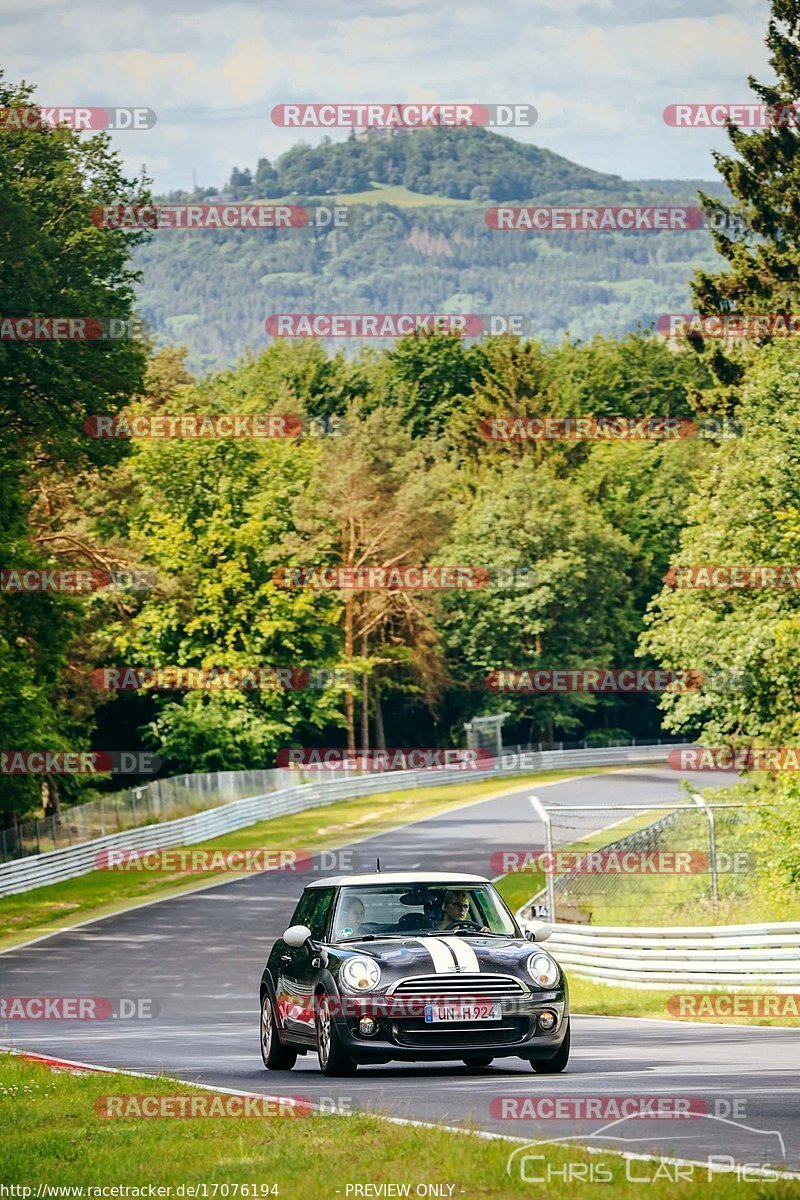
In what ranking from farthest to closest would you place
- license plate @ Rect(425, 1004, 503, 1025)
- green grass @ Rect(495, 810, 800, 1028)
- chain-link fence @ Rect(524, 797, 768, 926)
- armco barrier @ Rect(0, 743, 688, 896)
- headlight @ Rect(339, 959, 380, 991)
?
armco barrier @ Rect(0, 743, 688, 896), chain-link fence @ Rect(524, 797, 768, 926), green grass @ Rect(495, 810, 800, 1028), headlight @ Rect(339, 959, 380, 991), license plate @ Rect(425, 1004, 503, 1025)

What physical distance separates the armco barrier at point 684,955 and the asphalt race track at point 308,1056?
1.48m

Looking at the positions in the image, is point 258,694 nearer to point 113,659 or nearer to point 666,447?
point 113,659

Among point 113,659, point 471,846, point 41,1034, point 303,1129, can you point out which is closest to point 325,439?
point 113,659

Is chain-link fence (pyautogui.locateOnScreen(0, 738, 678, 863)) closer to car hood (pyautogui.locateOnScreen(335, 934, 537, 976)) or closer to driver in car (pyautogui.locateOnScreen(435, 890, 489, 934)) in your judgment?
driver in car (pyautogui.locateOnScreen(435, 890, 489, 934))

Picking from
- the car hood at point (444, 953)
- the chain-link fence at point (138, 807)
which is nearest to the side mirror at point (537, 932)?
the car hood at point (444, 953)

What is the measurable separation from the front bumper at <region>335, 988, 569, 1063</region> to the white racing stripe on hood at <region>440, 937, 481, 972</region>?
1.16 feet

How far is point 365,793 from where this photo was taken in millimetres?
70375

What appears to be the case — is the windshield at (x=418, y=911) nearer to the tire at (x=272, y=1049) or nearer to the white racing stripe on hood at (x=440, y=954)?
the white racing stripe on hood at (x=440, y=954)

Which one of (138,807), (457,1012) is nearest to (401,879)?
(457,1012)

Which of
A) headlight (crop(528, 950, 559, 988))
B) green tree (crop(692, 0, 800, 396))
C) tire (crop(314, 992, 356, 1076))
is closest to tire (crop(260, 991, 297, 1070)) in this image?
tire (crop(314, 992, 356, 1076))

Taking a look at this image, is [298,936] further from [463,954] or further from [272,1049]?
[463,954]

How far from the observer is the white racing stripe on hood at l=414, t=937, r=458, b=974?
12984 mm

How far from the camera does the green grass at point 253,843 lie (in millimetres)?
42812

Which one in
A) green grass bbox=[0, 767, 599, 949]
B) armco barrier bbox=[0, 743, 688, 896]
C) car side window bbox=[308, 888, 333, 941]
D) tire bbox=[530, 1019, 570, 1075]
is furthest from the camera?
armco barrier bbox=[0, 743, 688, 896]
